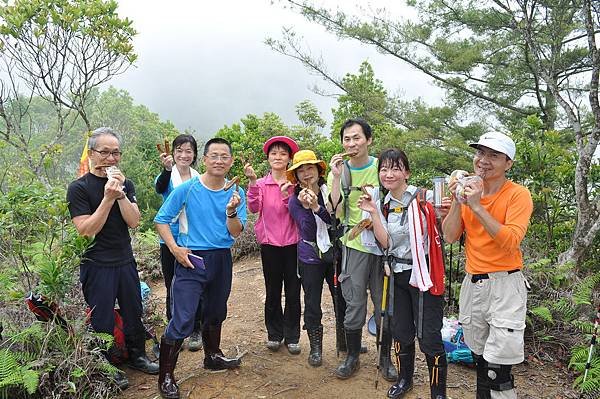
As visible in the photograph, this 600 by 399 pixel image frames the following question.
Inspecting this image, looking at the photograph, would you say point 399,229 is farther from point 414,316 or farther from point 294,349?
point 294,349

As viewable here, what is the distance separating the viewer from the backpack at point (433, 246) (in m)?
3.06

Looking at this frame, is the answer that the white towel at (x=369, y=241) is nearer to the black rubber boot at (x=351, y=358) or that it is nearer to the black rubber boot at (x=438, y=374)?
the black rubber boot at (x=351, y=358)

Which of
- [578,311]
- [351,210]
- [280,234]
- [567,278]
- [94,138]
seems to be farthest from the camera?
[567,278]

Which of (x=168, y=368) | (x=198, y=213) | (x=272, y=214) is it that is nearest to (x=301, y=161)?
(x=272, y=214)

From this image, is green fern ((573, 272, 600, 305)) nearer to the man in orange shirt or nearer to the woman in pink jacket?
the man in orange shirt

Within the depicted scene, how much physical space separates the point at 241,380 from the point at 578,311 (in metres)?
3.59

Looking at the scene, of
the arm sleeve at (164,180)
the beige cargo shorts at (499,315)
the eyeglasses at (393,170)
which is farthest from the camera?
the arm sleeve at (164,180)

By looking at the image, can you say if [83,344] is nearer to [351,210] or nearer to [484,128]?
[351,210]

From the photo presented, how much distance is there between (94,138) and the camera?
3.30 meters

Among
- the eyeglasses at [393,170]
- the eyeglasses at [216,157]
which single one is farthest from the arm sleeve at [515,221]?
the eyeglasses at [216,157]

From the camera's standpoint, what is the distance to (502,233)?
2.62 metres

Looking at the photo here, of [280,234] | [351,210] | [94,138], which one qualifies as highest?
[94,138]

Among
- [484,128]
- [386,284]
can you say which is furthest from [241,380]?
[484,128]

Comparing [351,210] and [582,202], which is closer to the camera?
[351,210]
